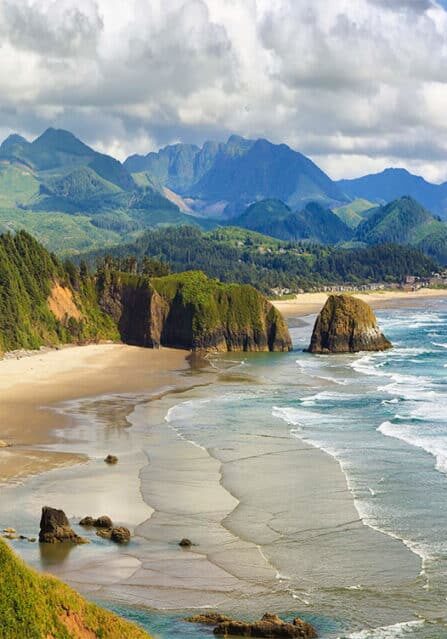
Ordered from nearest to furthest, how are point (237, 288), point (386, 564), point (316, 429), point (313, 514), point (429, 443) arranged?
point (386, 564) < point (313, 514) < point (429, 443) < point (316, 429) < point (237, 288)

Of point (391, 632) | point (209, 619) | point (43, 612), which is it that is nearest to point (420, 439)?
point (391, 632)

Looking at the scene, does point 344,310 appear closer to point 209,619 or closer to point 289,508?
point 289,508

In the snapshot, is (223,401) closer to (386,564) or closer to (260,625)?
(386,564)

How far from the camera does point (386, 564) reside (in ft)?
117

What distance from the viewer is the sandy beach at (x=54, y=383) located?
54.7 m

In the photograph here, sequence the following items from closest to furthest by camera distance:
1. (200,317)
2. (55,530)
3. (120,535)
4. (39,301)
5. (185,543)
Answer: (55,530) < (185,543) < (120,535) < (39,301) < (200,317)

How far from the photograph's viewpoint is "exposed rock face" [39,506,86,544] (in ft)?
122

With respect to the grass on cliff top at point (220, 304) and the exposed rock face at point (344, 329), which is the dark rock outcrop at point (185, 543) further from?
the grass on cliff top at point (220, 304)

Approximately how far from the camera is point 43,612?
2256 cm

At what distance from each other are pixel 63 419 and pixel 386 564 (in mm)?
36481

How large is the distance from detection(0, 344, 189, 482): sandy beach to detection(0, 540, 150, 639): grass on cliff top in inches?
975

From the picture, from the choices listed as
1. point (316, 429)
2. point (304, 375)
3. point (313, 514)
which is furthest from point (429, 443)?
point (304, 375)

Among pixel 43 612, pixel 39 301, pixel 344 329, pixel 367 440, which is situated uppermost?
pixel 39 301

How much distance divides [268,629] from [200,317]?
94230mm
